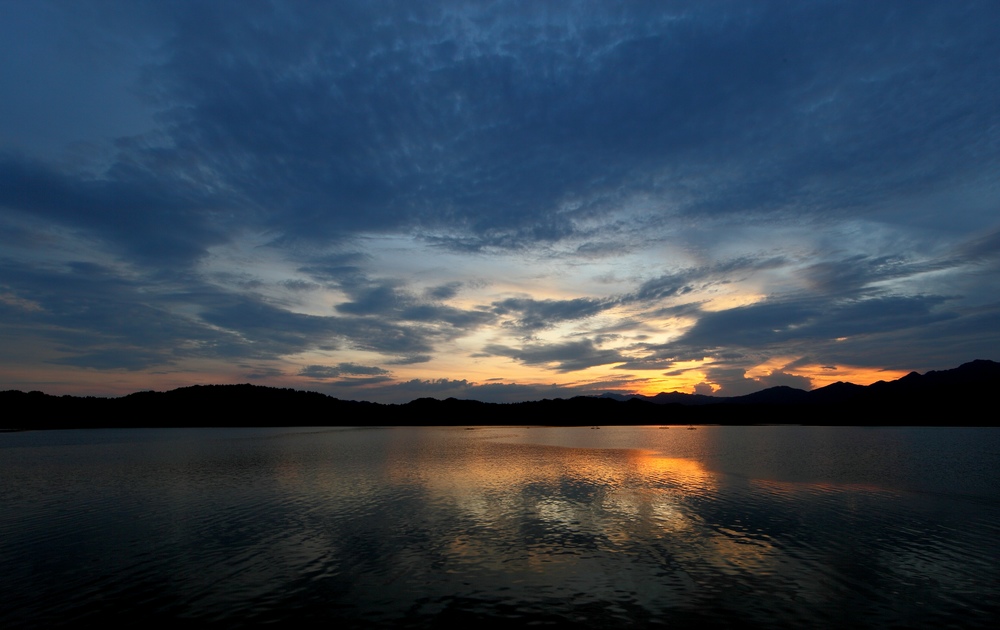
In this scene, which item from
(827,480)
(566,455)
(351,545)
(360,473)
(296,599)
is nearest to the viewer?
(296,599)

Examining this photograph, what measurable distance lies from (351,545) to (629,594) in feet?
56.1

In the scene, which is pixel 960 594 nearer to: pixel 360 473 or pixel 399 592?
pixel 399 592

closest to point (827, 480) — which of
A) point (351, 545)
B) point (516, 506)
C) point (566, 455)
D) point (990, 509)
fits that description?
point (990, 509)

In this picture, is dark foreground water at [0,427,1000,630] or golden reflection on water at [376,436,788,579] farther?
golden reflection on water at [376,436,788,579]

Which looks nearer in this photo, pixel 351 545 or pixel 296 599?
pixel 296 599

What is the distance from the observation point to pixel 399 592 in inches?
875

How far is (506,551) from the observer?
93.8 feet

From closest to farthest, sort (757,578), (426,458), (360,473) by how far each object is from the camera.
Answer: (757,578) → (360,473) → (426,458)

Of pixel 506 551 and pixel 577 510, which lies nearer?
pixel 506 551

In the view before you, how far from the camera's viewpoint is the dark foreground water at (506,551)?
20.2 metres

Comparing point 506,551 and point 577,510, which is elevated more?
point 577,510

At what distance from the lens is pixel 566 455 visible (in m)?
96.6

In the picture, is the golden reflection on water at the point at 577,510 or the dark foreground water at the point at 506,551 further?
the golden reflection on water at the point at 577,510

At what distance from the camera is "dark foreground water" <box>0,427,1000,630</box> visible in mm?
20188
